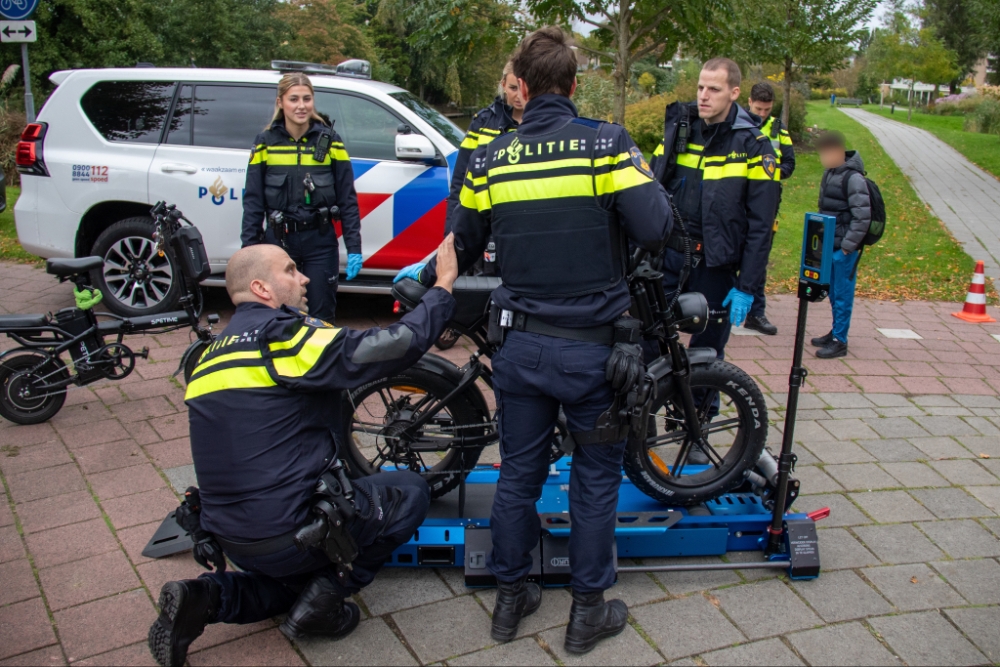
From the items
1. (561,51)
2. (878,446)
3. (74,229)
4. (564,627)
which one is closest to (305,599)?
(564,627)

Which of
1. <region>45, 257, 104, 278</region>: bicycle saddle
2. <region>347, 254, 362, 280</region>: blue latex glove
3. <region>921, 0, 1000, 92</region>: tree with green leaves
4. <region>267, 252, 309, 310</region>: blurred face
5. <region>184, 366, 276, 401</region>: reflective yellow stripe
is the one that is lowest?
<region>347, 254, 362, 280</region>: blue latex glove

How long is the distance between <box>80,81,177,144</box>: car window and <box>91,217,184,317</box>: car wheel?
0.72 metres

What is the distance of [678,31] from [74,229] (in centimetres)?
558

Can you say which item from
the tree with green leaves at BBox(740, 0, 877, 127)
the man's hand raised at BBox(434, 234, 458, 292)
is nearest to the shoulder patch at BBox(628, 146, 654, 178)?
the man's hand raised at BBox(434, 234, 458, 292)

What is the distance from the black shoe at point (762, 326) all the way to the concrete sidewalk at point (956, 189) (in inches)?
161

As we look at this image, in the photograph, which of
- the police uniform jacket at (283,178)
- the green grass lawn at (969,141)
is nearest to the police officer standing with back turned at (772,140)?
the police uniform jacket at (283,178)

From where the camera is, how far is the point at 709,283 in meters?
4.60

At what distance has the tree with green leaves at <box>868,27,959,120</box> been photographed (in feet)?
150

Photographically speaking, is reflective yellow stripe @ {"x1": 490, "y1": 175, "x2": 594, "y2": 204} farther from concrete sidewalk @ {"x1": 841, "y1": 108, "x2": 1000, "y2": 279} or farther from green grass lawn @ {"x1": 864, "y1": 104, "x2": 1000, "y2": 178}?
green grass lawn @ {"x1": 864, "y1": 104, "x2": 1000, "y2": 178}

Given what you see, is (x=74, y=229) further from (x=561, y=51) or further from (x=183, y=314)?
(x=561, y=51)

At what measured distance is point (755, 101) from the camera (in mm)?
7824

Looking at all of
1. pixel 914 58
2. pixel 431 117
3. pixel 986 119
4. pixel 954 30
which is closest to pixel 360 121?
pixel 431 117

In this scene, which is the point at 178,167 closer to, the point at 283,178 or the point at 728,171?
the point at 283,178

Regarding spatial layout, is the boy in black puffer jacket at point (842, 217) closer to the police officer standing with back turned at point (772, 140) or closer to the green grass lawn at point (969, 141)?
the police officer standing with back turned at point (772, 140)
